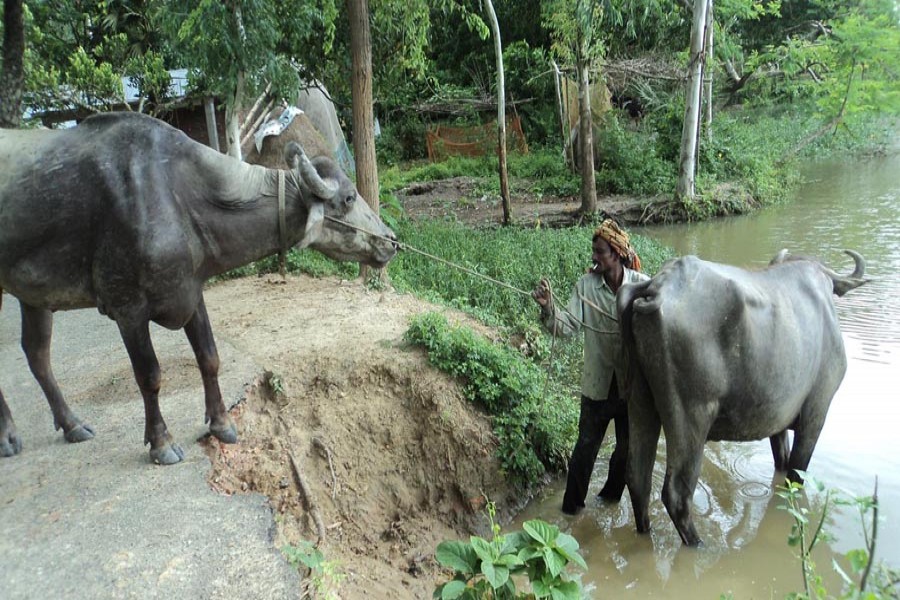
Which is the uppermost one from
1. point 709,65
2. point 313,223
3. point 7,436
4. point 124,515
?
point 709,65

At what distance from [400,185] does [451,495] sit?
14.2 m

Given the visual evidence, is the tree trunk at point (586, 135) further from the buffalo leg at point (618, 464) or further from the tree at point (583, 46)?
the buffalo leg at point (618, 464)

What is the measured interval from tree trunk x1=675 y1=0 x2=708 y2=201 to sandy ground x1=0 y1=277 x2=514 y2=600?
30.5 ft

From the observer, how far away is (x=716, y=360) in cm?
355

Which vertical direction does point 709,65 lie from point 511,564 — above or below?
above

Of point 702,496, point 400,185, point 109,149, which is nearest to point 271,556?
point 109,149

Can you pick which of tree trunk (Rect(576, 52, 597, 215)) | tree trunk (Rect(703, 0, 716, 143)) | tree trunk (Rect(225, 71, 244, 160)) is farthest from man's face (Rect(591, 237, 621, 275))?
tree trunk (Rect(703, 0, 716, 143))

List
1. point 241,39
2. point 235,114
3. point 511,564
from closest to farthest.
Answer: point 511,564 < point 241,39 < point 235,114

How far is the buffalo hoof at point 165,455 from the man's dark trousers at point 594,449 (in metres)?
2.42

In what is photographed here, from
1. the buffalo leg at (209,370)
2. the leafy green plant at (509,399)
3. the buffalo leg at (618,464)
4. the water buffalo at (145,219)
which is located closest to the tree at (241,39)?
the water buffalo at (145,219)

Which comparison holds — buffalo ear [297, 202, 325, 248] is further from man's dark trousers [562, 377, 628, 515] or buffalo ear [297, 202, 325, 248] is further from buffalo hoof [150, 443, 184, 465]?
man's dark trousers [562, 377, 628, 515]

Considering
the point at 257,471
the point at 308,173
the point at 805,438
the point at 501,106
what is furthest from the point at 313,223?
the point at 501,106

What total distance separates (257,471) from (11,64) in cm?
570

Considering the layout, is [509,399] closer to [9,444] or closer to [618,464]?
[618,464]
